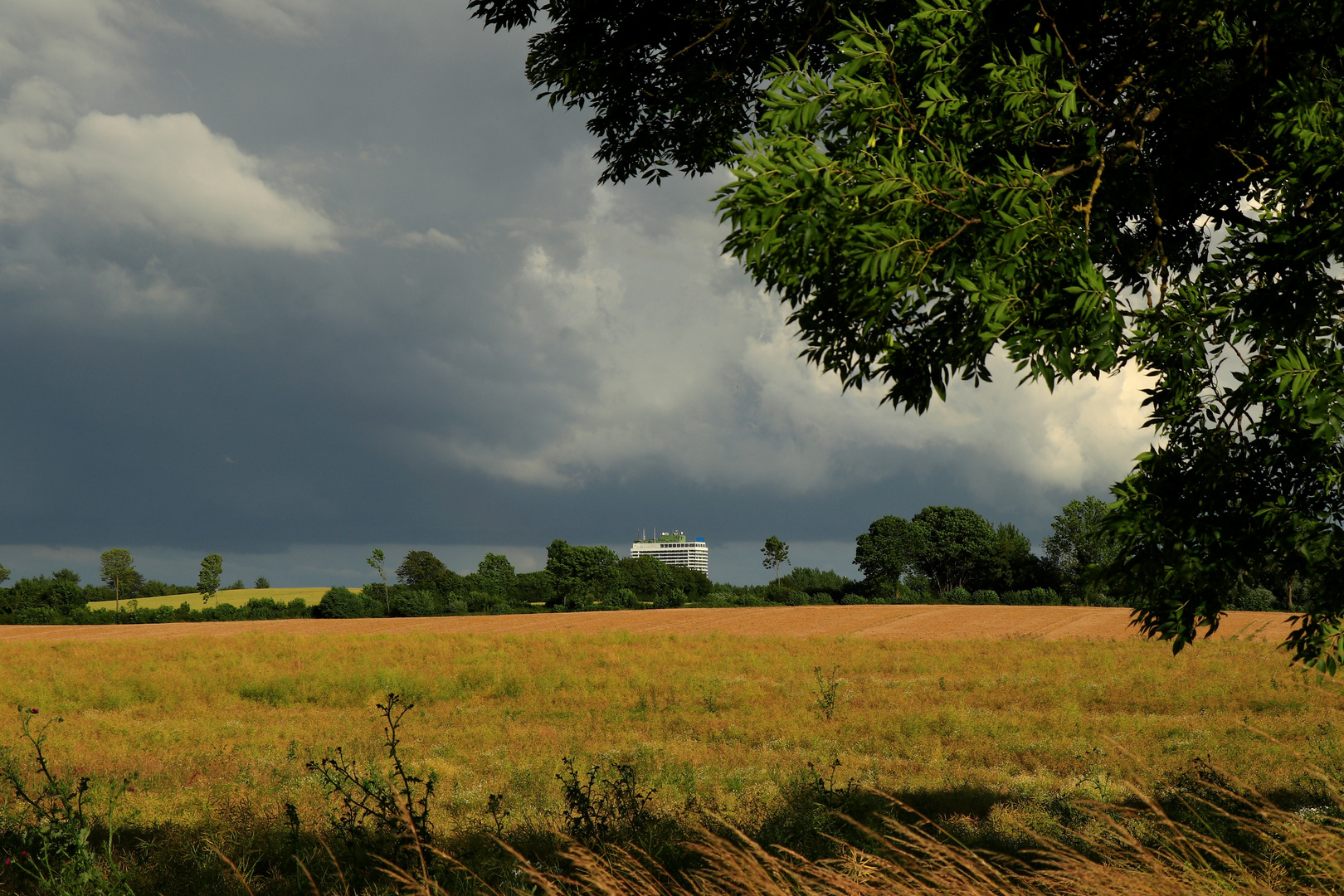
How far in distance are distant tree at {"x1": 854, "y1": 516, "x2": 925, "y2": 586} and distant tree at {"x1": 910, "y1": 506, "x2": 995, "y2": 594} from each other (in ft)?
2.72

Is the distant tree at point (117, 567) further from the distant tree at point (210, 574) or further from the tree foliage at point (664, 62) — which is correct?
the tree foliage at point (664, 62)

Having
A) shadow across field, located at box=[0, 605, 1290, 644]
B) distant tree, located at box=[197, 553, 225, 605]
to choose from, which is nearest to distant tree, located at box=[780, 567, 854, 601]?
shadow across field, located at box=[0, 605, 1290, 644]

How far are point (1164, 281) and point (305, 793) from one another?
10.7 m

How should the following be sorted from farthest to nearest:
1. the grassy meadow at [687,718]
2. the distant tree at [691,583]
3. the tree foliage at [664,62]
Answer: the distant tree at [691,583] → the grassy meadow at [687,718] → the tree foliage at [664,62]

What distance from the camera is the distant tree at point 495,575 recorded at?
80.9 meters

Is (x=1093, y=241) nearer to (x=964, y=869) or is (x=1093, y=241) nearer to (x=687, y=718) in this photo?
(x=964, y=869)

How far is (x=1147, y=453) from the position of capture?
5.45 m

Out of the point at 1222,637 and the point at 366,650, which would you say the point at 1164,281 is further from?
the point at 1222,637

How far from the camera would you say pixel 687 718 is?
15.1 meters

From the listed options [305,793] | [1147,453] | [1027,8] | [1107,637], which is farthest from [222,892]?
[1107,637]

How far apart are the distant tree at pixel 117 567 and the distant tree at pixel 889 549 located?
77523 mm

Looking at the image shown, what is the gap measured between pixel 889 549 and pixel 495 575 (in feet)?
136

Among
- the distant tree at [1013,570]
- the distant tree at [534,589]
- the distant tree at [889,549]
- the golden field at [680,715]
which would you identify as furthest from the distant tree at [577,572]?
the golden field at [680,715]

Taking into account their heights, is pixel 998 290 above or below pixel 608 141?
below
